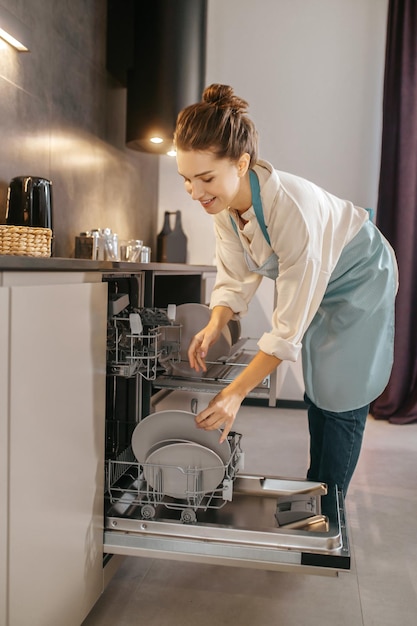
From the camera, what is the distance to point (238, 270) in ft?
5.56

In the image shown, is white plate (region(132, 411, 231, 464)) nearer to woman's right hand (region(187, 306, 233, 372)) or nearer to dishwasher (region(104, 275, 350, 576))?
dishwasher (region(104, 275, 350, 576))

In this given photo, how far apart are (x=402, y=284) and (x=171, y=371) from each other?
2.28m

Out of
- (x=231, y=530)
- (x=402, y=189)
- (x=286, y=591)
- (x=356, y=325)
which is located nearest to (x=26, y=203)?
(x=356, y=325)

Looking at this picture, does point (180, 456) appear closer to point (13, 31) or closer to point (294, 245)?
point (294, 245)

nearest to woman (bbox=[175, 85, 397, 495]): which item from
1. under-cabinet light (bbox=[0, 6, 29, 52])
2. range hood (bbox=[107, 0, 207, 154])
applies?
under-cabinet light (bbox=[0, 6, 29, 52])

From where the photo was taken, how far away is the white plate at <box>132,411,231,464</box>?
1486 mm

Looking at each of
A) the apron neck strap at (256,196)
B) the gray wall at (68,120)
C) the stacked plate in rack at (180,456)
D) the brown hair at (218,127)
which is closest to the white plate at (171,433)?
the stacked plate in rack at (180,456)

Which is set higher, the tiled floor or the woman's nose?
the woman's nose

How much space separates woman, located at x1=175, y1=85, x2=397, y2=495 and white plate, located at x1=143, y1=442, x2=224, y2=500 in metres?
0.11

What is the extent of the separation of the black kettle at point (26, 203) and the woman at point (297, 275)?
2.04 feet

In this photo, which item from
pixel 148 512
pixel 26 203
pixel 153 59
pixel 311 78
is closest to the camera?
pixel 148 512

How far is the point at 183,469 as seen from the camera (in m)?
1.39

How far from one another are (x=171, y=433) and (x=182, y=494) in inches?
6.5

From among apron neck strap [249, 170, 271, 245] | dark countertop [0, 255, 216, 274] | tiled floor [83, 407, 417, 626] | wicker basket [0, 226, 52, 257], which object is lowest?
tiled floor [83, 407, 417, 626]
